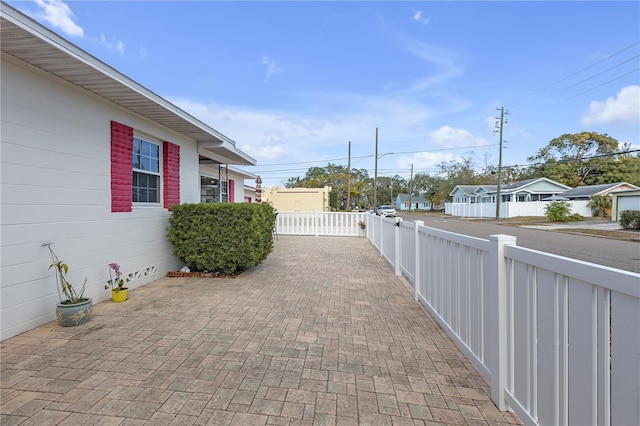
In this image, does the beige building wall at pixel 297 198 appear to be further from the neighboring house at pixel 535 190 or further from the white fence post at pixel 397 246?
the neighboring house at pixel 535 190

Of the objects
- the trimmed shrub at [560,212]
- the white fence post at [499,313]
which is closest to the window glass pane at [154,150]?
the white fence post at [499,313]

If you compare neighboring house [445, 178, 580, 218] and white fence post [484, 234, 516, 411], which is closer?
white fence post [484, 234, 516, 411]

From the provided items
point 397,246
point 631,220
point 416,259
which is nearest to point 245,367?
point 416,259

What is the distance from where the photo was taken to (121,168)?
4824 millimetres

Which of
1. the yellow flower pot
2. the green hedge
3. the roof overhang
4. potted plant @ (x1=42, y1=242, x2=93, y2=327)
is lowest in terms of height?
the yellow flower pot

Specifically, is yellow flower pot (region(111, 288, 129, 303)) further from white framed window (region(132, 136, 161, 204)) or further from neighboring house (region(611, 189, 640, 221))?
neighboring house (region(611, 189, 640, 221))

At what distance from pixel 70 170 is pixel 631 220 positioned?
23.9 metres

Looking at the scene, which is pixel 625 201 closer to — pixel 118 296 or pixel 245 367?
pixel 245 367

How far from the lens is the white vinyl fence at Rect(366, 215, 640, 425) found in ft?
3.68

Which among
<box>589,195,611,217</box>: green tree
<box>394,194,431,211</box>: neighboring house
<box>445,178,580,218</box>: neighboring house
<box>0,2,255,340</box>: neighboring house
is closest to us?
<box>0,2,255,340</box>: neighboring house

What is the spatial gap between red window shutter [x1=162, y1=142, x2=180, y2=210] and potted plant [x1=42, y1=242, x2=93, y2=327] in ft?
8.15

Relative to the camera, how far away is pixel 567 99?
76.1 ft

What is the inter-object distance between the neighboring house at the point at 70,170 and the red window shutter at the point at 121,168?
15 mm

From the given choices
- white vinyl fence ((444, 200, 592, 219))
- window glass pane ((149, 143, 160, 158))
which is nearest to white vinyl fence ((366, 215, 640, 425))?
window glass pane ((149, 143, 160, 158))
